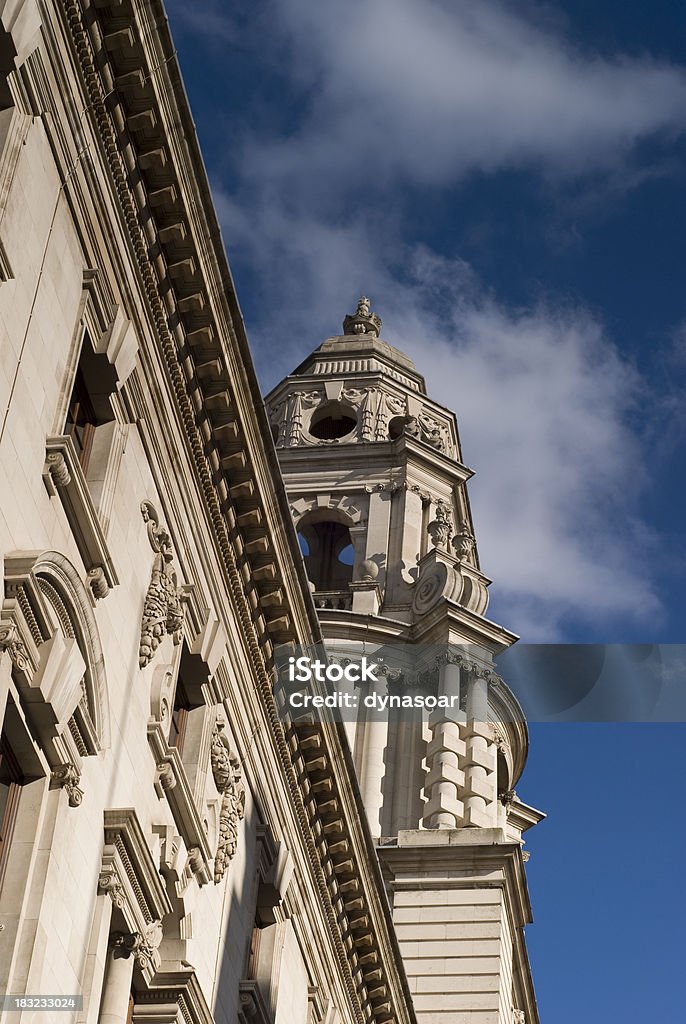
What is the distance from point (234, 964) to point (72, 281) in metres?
11.2

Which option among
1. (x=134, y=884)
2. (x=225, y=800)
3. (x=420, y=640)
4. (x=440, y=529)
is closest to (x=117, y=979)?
(x=134, y=884)

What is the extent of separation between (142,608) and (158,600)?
0.46 m

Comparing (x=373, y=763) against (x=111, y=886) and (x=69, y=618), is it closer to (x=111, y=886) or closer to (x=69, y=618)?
(x=111, y=886)

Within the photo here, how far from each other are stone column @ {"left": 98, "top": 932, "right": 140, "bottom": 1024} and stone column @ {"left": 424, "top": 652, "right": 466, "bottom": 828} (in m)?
25.2

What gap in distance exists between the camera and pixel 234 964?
2591cm

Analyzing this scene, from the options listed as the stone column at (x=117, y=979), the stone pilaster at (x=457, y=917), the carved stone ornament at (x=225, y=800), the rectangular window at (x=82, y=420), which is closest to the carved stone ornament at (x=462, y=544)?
the stone pilaster at (x=457, y=917)

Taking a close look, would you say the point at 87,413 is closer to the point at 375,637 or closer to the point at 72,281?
the point at 72,281

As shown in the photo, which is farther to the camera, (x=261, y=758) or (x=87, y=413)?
(x=261, y=758)

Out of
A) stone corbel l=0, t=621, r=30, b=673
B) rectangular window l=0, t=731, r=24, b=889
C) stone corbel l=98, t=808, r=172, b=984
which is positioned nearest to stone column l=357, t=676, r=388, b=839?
stone corbel l=98, t=808, r=172, b=984

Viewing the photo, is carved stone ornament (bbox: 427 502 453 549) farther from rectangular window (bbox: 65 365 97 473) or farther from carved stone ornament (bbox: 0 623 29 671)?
carved stone ornament (bbox: 0 623 29 671)

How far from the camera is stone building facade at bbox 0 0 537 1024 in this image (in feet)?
58.4

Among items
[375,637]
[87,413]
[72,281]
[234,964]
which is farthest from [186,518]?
[375,637]

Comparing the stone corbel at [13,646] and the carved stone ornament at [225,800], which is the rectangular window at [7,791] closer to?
the stone corbel at [13,646]

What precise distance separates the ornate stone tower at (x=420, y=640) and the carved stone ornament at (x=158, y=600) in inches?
841
